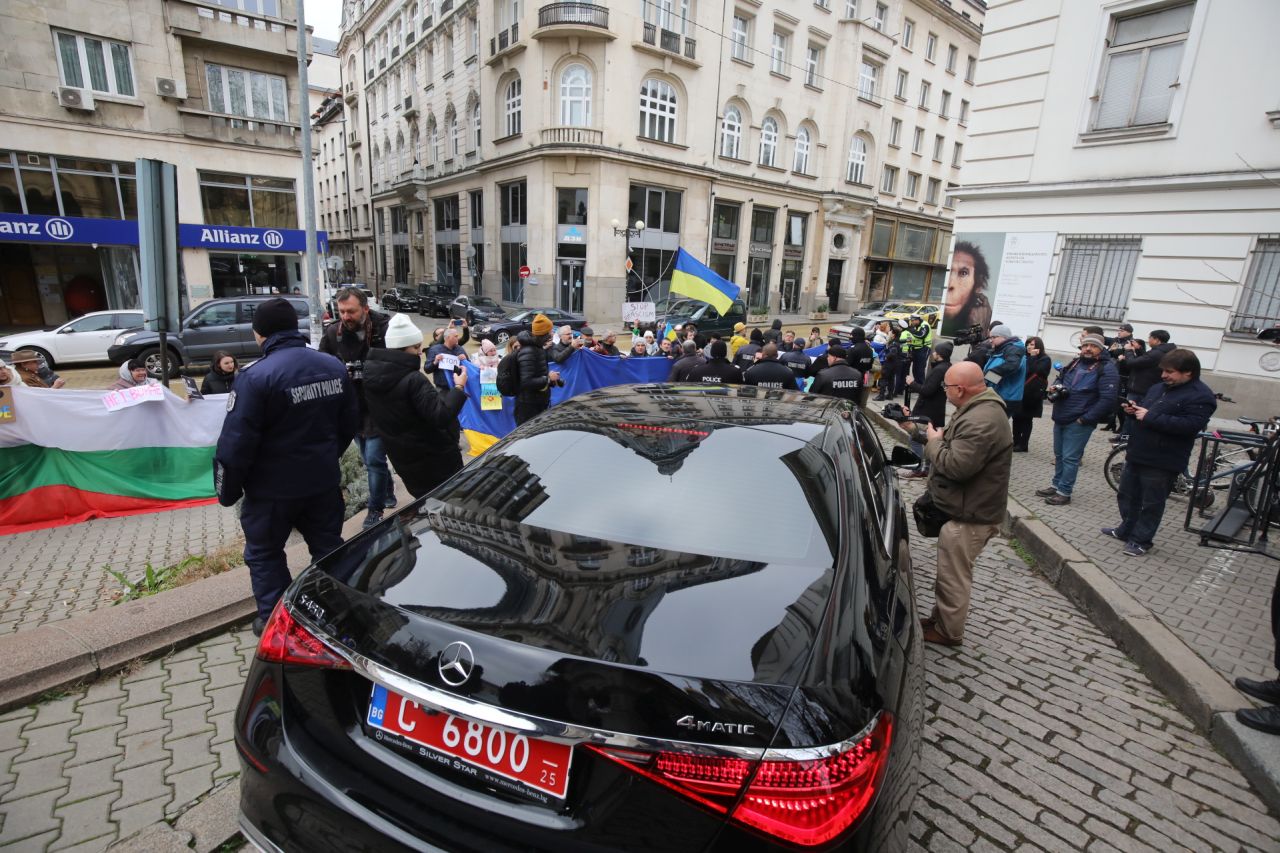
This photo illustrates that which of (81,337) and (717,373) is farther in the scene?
(81,337)

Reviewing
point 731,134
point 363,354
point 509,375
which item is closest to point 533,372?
point 509,375

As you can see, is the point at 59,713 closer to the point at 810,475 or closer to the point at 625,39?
the point at 810,475

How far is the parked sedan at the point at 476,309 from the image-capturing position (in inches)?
928

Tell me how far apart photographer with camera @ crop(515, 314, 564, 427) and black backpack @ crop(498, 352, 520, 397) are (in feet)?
0.15

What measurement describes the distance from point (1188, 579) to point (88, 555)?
8.97 meters

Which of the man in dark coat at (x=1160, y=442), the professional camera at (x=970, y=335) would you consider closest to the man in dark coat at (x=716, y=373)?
the man in dark coat at (x=1160, y=442)

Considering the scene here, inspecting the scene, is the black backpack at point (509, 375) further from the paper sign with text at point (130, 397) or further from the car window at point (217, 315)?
the car window at point (217, 315)

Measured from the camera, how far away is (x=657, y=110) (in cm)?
2922

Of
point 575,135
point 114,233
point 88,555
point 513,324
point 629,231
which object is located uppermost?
point 575,135

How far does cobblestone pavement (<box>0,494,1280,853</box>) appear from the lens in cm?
242

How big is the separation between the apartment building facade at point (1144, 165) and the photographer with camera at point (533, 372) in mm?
11143

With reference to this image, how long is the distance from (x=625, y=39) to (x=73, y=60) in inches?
786

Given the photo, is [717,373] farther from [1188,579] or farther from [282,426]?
[282,426]

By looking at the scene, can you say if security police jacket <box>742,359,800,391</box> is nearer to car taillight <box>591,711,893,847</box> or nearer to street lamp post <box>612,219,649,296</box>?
car taillight <box>591,711,893,847</box>
